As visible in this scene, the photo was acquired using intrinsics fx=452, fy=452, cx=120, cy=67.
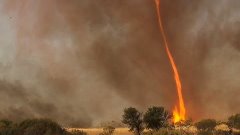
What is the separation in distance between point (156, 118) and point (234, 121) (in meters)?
48.5

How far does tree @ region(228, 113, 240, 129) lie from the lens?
488 feet

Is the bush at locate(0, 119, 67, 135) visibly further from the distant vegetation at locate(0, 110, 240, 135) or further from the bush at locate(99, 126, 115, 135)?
the bush at locate(99, 126, 115, 135)

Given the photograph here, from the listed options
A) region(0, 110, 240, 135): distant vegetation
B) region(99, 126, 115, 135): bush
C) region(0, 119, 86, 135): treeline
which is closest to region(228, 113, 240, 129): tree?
region(0, 110, 240, 135): distant vegetation

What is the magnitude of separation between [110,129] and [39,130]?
75642 mm

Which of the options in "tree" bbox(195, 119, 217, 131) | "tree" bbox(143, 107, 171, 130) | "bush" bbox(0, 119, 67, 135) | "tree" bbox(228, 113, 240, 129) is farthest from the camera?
"tree" bbox(195, 119, 217, 131)

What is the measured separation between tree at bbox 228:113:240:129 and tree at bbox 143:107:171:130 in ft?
138

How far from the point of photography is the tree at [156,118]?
113 m

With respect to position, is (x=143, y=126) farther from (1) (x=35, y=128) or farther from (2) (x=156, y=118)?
(1) (x=35, y=128)

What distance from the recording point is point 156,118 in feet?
375

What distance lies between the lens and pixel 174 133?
6944 cm

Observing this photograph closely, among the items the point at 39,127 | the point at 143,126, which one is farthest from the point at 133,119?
the point at 39,127

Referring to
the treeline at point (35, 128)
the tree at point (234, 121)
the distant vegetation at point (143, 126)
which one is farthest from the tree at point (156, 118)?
the tree at point (234, 121)

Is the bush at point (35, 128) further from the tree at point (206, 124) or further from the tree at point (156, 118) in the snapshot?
the tree at point (206, 124)

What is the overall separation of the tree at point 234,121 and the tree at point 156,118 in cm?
4213
